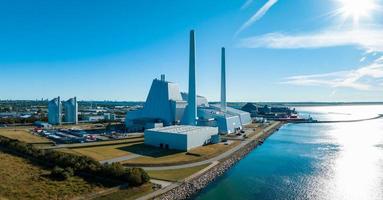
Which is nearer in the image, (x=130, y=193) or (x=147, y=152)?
(x=130, y=193)

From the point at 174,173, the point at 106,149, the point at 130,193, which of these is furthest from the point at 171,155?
the point at 130,193

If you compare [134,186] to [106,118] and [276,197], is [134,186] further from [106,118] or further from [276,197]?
[106,118]

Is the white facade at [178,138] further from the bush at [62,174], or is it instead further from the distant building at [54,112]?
the distant building at [54,112]

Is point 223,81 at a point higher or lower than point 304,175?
higher

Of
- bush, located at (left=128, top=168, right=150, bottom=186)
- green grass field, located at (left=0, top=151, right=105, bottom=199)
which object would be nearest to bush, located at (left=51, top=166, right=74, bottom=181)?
green grass field, located at (left=0, top=151, right=105, bottom=199)

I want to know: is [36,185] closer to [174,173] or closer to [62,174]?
[62,174]

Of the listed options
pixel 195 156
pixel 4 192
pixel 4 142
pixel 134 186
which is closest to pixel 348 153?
pixel 195 156

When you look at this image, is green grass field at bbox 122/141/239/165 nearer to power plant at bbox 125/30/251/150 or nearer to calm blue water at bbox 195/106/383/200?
calm blue water at bbox 195/106/383/200

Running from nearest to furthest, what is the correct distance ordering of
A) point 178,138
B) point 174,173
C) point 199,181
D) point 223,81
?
point 199,181, point 174,173, point 178,138, point 223,81

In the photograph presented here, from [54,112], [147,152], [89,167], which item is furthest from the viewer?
[54,112]
